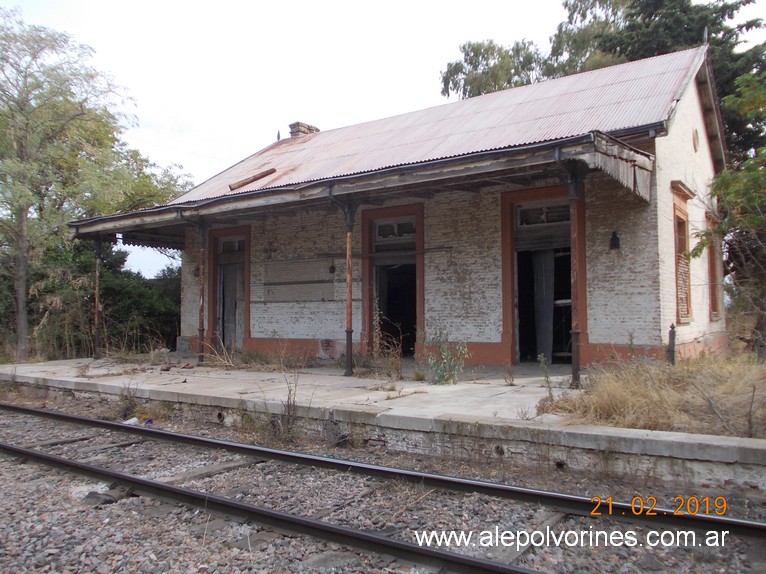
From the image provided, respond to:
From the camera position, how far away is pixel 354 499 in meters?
4.59

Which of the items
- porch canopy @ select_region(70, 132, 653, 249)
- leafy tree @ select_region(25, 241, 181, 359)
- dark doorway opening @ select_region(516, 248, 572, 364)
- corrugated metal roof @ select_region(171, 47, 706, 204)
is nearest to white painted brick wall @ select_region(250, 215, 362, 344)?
corrugated metal roof @ select_region(171, 47, 706, 204)

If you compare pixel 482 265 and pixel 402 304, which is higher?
pixel 482 265

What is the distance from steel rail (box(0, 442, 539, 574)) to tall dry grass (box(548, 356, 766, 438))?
2.57 m

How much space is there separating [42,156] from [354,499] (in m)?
13.1

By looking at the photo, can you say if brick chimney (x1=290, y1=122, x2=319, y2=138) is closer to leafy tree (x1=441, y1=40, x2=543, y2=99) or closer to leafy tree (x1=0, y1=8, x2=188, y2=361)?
leafy tree (x1=0, y1=8, x2=188, y2=361)

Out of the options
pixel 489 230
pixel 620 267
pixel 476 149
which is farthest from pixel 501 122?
pixel 620 267

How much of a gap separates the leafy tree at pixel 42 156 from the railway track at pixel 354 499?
897 cm

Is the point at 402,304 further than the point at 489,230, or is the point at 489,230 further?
the point at 402,304

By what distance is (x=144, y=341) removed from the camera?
16.6 m

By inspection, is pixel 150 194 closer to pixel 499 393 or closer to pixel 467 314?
pixel 467 314

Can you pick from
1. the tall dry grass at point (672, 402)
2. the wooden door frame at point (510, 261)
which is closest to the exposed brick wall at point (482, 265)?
the wooden door frame at point (510, 261)

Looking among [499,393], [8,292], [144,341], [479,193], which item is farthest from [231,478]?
[8,292]

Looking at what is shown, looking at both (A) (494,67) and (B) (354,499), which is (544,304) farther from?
(A) (494,67)

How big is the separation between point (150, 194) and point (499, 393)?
18.8 m
